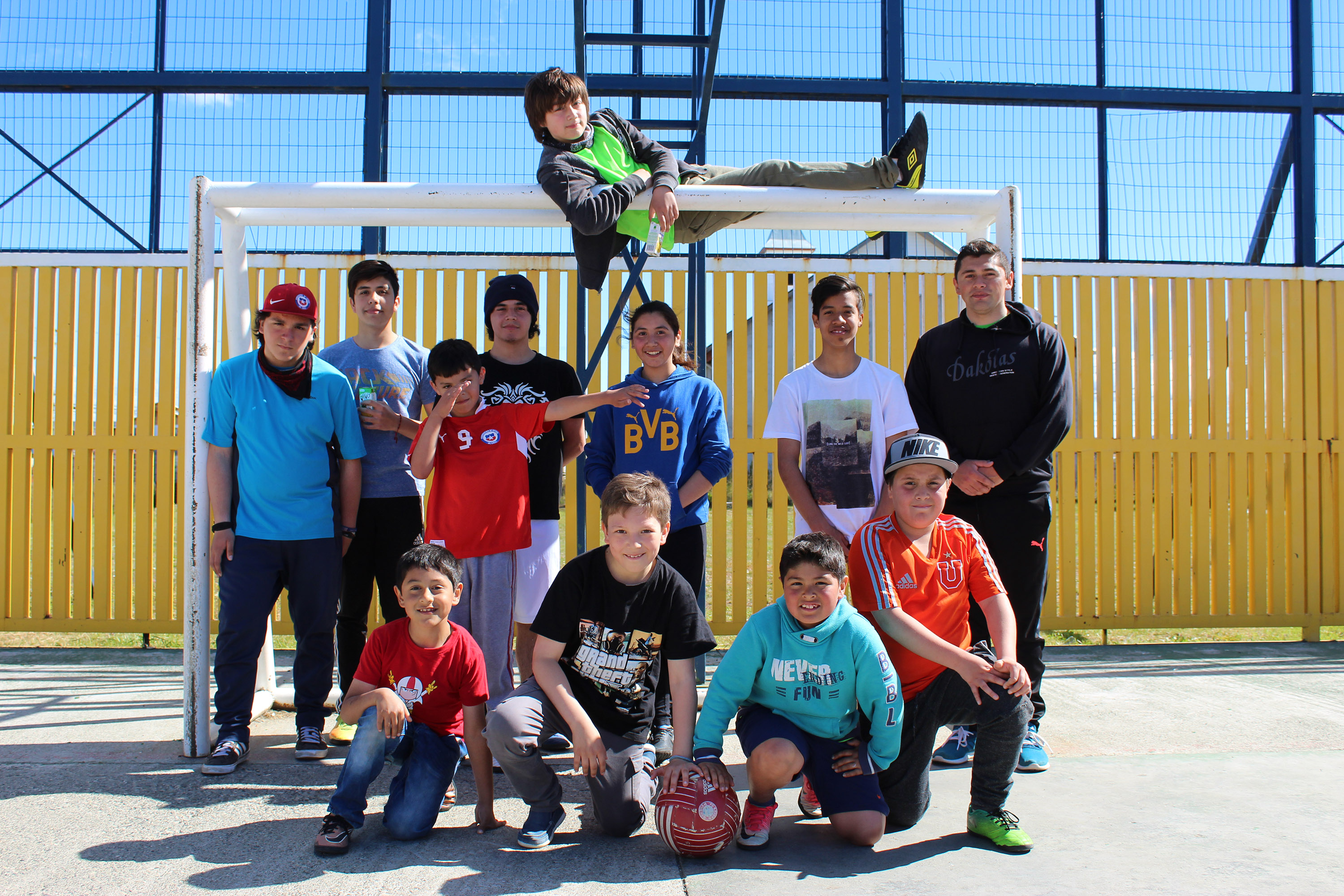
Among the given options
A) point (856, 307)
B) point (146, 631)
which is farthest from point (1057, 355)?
point (146, 631)

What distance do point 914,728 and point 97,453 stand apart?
516cm

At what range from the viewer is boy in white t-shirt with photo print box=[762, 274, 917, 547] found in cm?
336

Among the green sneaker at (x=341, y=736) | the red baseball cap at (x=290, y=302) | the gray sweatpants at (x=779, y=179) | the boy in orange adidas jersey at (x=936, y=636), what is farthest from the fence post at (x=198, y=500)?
the boy in orange adidas jersey at (x=936, y=636)

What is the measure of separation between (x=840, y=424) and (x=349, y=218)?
7.52 ft

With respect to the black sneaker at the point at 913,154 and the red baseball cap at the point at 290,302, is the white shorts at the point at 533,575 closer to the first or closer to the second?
the red baseball cap at the point at 290,302

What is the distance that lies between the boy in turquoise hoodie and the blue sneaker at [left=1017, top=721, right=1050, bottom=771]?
87cm

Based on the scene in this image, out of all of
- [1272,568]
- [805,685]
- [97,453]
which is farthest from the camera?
[1272,568]

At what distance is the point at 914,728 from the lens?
267 centimetres

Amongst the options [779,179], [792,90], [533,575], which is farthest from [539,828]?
[792,90]

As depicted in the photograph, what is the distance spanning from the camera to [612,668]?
2.74m

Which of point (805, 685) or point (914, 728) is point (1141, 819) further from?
point (805, 685)

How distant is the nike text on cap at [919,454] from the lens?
9.11ft

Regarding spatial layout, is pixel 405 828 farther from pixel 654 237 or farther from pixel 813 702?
pixel 654 237

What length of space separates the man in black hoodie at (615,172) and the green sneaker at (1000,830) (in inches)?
90.4
